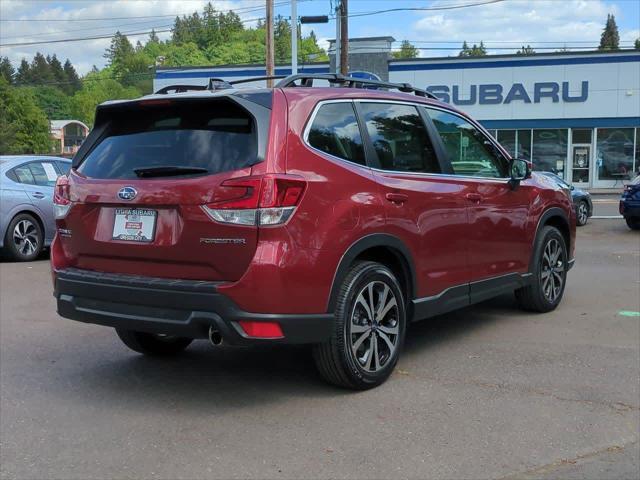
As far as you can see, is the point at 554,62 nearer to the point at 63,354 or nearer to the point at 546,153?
the point at 546,153

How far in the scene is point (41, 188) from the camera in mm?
10977

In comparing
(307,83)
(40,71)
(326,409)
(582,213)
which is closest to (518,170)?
(307,83)

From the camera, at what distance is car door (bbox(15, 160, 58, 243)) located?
1082 cm

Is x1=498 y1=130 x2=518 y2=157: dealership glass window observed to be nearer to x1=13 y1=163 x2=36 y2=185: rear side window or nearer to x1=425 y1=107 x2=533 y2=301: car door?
x1=13 y1=163 x2=36 y2=185: rear side window

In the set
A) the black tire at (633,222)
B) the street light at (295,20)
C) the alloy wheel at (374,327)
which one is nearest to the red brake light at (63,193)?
the alloy wheel at (374,327)

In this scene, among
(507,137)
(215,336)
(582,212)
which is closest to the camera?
(215,336)

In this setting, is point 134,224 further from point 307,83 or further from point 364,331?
point 307,83

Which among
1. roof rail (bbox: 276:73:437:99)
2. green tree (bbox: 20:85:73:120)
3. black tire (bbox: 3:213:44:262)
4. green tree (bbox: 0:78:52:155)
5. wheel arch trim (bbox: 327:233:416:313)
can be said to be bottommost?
black tire (bbox: 3:213:44:262)

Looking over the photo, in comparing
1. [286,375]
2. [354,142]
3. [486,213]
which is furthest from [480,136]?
[286,375]

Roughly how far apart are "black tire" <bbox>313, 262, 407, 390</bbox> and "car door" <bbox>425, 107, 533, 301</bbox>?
1077 mm

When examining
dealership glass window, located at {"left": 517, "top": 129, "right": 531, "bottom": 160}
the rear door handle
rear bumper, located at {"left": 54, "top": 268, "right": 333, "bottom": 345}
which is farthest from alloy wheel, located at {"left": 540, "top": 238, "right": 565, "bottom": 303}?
dealership glass window, located at {"left": 517, "top": 129, "right": 531, "bottom": 160}

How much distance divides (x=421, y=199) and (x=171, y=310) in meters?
1.95

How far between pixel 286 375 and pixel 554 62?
31318 mm

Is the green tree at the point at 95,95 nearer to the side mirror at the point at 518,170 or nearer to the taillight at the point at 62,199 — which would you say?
the side mirror at the point at 518,170
